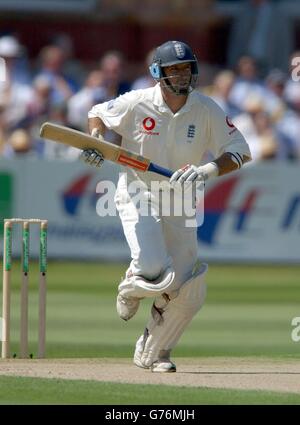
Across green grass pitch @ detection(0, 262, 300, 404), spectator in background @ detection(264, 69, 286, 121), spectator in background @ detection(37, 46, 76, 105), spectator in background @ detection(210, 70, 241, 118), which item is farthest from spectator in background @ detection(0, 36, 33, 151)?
spectator in background @ detection(264, 69, 286, 121)

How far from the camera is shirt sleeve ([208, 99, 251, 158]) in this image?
8641 millimetres

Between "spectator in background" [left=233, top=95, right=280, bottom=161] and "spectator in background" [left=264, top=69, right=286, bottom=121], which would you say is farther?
"spectator in background" [left=264, top=69, right=286, bottom=121]

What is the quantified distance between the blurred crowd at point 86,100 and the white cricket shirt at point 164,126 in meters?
8.46

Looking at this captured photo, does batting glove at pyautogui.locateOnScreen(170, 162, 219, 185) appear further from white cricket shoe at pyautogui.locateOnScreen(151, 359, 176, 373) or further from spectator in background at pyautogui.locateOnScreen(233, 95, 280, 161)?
spectator in background at pyautogui.locateOnScreen(233, 95, 280, 161)

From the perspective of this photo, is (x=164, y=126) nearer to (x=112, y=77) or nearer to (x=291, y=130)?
(x=291, y=130)

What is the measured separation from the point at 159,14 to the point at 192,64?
1400 cm

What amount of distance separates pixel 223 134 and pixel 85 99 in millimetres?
9599

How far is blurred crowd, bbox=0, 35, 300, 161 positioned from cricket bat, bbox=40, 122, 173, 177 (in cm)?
861

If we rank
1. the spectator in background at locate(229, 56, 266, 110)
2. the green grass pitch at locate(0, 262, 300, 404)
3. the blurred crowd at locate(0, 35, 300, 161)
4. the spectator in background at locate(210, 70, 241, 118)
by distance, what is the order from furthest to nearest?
1. the spectator in background at locate(229, 56, 266, 110)
2. the spectator in background at locate(210, 70, 241, 118)
3. the blurred crowd at locate(0, 35, 300, 161)
4. the green grass pitch at locate(0, 262, 300, 404)

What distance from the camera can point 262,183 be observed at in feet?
55.6

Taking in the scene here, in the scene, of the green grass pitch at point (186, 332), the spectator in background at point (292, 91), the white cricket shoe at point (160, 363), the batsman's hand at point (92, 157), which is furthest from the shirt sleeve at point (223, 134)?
the spectator in background at point (292, 91)

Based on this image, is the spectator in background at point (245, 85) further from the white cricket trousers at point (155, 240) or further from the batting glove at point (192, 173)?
the batting glove at point (192, 173)

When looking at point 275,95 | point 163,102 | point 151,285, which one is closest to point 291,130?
point 275,95

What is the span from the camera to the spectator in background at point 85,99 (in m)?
17.8
